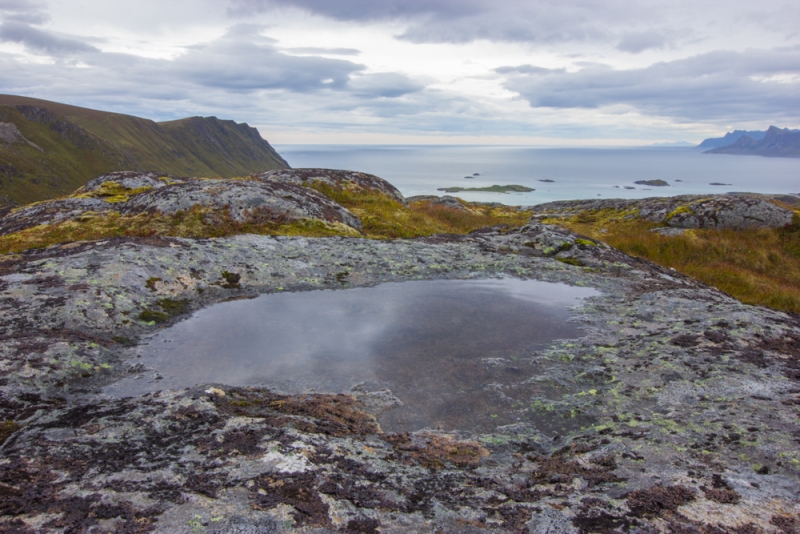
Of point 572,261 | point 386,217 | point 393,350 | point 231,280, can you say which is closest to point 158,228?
point 231,280

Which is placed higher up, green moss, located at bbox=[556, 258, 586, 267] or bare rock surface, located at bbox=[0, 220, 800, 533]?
green moss, located at bbox=[556, 258, 586, 267]

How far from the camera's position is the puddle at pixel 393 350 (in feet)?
20.5

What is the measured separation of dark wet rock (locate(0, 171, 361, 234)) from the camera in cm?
1743

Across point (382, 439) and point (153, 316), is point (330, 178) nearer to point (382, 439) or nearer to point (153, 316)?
point (153, 316)

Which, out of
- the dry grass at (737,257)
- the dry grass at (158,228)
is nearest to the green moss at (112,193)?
the dry grass at (158,228)

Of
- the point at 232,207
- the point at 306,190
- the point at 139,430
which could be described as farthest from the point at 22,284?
the point at 306,190

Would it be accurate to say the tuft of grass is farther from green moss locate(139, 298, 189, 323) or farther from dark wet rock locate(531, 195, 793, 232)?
dark wet rock locate(531, 195, 793, 232)

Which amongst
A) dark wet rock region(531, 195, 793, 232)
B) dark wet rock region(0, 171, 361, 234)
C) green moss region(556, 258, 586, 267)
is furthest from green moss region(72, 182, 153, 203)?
dark wet rock region(531, 195, 793, 232)

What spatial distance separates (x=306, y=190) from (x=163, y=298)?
12612 millimetres

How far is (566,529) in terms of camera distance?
135 inches

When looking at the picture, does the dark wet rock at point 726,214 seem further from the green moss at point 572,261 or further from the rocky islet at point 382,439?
the rocky islet at point 382,439

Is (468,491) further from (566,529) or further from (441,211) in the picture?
(441,211)

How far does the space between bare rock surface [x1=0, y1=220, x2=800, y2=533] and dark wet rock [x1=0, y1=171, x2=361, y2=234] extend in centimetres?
808

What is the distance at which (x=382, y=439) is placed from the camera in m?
5.27
